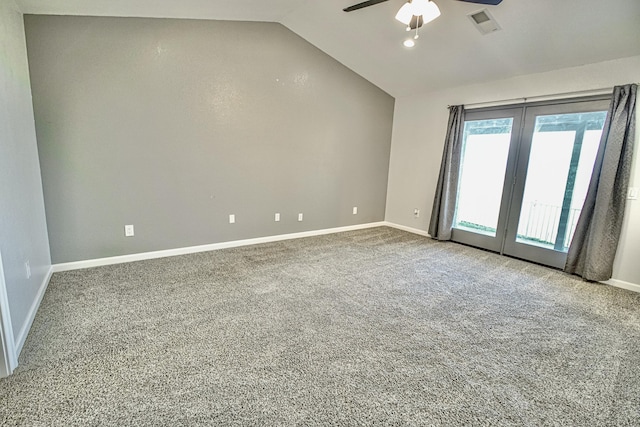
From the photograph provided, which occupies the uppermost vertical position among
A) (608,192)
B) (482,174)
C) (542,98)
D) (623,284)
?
(542,98)

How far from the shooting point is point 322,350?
2.00 metres

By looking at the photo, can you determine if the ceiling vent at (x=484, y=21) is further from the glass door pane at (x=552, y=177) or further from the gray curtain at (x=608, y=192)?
the gray curtain at (x=608, y=192)

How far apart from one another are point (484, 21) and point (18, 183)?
442 cm

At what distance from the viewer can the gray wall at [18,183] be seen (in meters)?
1.94

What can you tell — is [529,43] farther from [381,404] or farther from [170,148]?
[170,148]

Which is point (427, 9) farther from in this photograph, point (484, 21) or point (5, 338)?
point (5, 338)

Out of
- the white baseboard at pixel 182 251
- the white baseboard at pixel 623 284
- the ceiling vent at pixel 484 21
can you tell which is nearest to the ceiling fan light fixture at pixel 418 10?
the ceiling vent at pixel 484 21

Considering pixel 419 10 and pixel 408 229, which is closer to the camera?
pixel 419 10

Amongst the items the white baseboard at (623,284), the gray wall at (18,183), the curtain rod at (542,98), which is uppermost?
the curtain rod at (542,98)

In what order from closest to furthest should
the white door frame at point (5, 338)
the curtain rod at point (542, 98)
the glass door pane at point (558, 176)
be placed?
1. the white door frame at point (5, 338)
2. the curtain rod at point (542, 98)
3. the glass door pane at point (558, 176)

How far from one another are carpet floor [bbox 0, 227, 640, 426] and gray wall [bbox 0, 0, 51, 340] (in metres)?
0.28

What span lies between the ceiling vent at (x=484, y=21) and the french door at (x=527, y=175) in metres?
1.22

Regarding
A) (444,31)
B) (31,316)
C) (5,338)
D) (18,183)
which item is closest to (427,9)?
(444,31)

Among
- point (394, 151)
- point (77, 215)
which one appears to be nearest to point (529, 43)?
point (394, 151)
